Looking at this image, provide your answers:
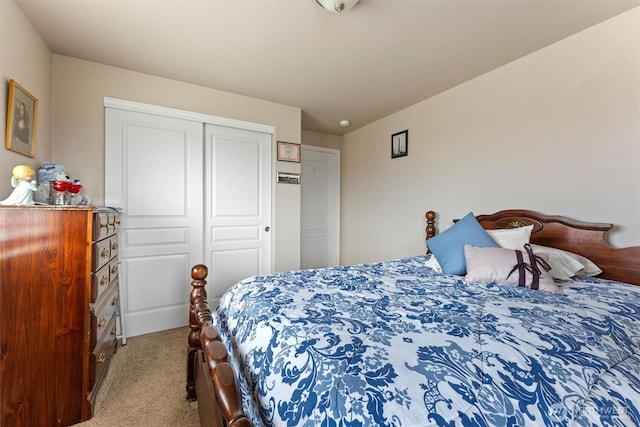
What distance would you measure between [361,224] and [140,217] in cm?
267

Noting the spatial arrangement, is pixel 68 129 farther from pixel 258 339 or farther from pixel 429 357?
pixel 429 357

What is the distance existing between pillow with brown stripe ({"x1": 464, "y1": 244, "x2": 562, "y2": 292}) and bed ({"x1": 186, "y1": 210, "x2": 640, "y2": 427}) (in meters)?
0.01

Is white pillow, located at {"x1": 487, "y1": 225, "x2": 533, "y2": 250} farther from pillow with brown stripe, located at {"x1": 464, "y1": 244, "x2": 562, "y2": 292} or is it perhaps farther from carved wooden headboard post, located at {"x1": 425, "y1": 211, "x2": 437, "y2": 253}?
carved wooden headboard post, located at {"x1": 425, "y1": 211, "x2": 437, "y2": 253}

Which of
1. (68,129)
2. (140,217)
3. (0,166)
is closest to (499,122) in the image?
(140,217)

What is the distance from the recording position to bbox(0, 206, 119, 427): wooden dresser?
1250mm

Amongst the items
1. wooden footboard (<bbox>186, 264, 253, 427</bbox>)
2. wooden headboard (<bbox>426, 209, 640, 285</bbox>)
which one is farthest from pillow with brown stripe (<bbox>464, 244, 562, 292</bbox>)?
wooden footboard (<bbox>186, 264, 253, 427</bbox>)

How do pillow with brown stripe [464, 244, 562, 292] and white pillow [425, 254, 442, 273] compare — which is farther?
white pillow [425, 254, 442, 273]

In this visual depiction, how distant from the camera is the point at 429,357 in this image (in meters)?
0.70

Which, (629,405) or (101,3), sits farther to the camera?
(101,3)

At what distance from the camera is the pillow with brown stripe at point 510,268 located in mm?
1391

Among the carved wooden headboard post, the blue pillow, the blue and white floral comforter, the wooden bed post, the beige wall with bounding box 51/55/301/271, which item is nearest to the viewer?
the blue and white floral comforter

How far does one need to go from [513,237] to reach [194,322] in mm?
2118

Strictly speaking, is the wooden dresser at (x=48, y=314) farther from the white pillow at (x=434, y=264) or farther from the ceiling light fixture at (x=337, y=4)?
the white pillow at (x=434, y=264)

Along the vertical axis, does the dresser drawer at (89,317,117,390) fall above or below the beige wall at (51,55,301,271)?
below
